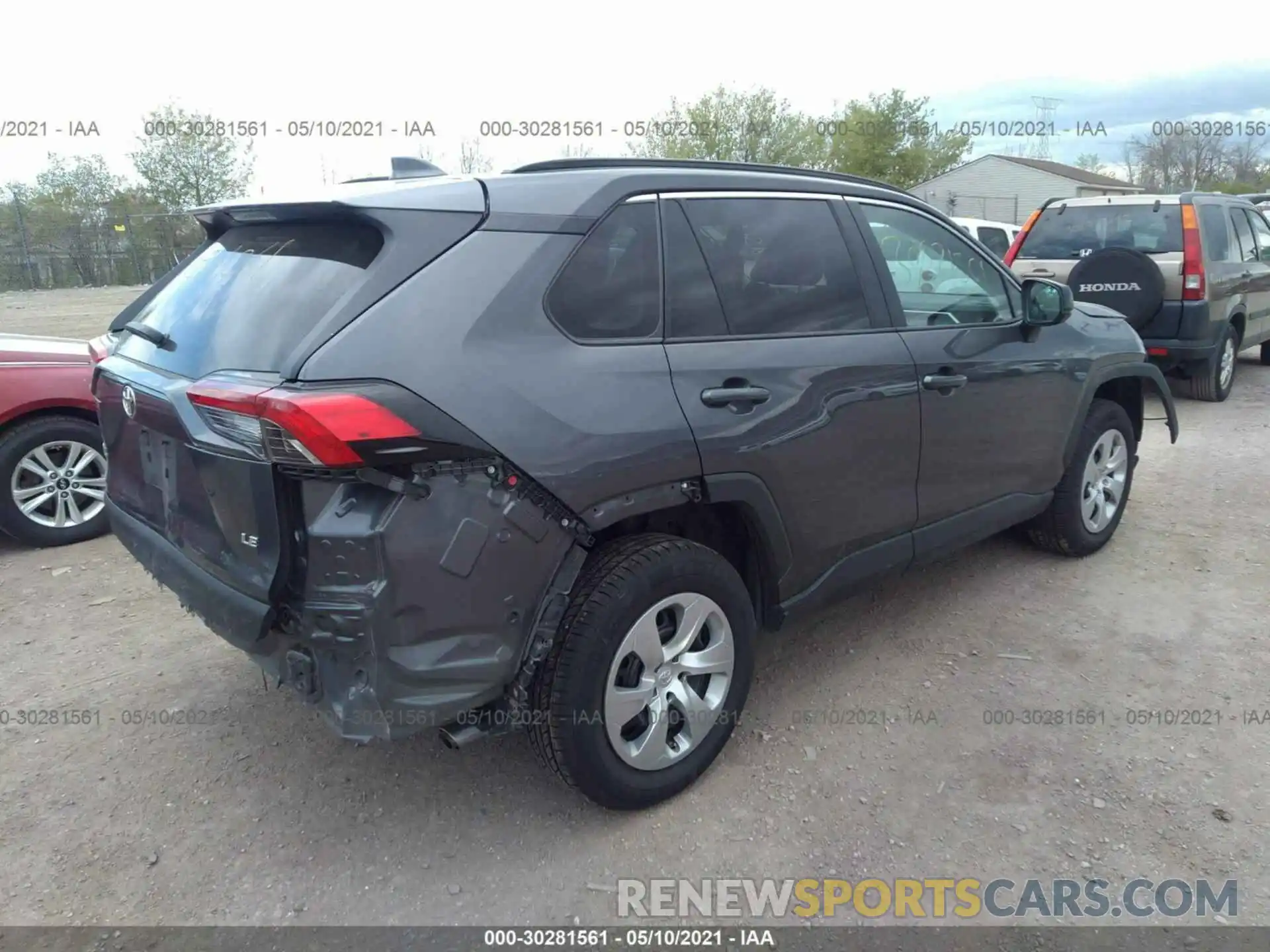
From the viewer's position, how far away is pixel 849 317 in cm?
329

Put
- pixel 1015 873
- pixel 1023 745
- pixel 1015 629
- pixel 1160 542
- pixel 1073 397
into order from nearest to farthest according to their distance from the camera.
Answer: pixel 1015 873, pixel 1023 745, pixel 1015 629, pixel 1073 397, pixel 1160 542

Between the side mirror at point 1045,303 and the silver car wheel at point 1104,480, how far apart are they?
929 mm

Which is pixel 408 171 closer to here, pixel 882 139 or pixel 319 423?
pixel 319 423

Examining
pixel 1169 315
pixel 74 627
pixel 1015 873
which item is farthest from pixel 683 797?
pixel 1169 315

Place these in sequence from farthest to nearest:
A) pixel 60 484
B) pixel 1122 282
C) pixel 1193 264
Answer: pixel 1193 264 < pixel 1122 282 < pixel 60 484

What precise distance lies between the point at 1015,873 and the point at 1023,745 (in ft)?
2.22

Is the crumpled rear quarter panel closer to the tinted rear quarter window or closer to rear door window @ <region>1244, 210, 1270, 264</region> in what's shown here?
the tinted rear quarter window

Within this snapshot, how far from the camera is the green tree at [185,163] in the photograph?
28531 millimetres

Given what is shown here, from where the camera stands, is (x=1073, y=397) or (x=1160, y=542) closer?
(x=1073, y=397)

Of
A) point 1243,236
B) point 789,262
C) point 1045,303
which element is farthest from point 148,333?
point 1243,236

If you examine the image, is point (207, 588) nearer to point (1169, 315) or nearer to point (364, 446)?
point (364, 446)

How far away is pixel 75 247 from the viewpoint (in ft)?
91.0

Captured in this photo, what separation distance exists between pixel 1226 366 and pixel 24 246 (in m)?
30.9

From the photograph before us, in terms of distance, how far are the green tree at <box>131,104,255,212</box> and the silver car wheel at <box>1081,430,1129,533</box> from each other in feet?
94.8
